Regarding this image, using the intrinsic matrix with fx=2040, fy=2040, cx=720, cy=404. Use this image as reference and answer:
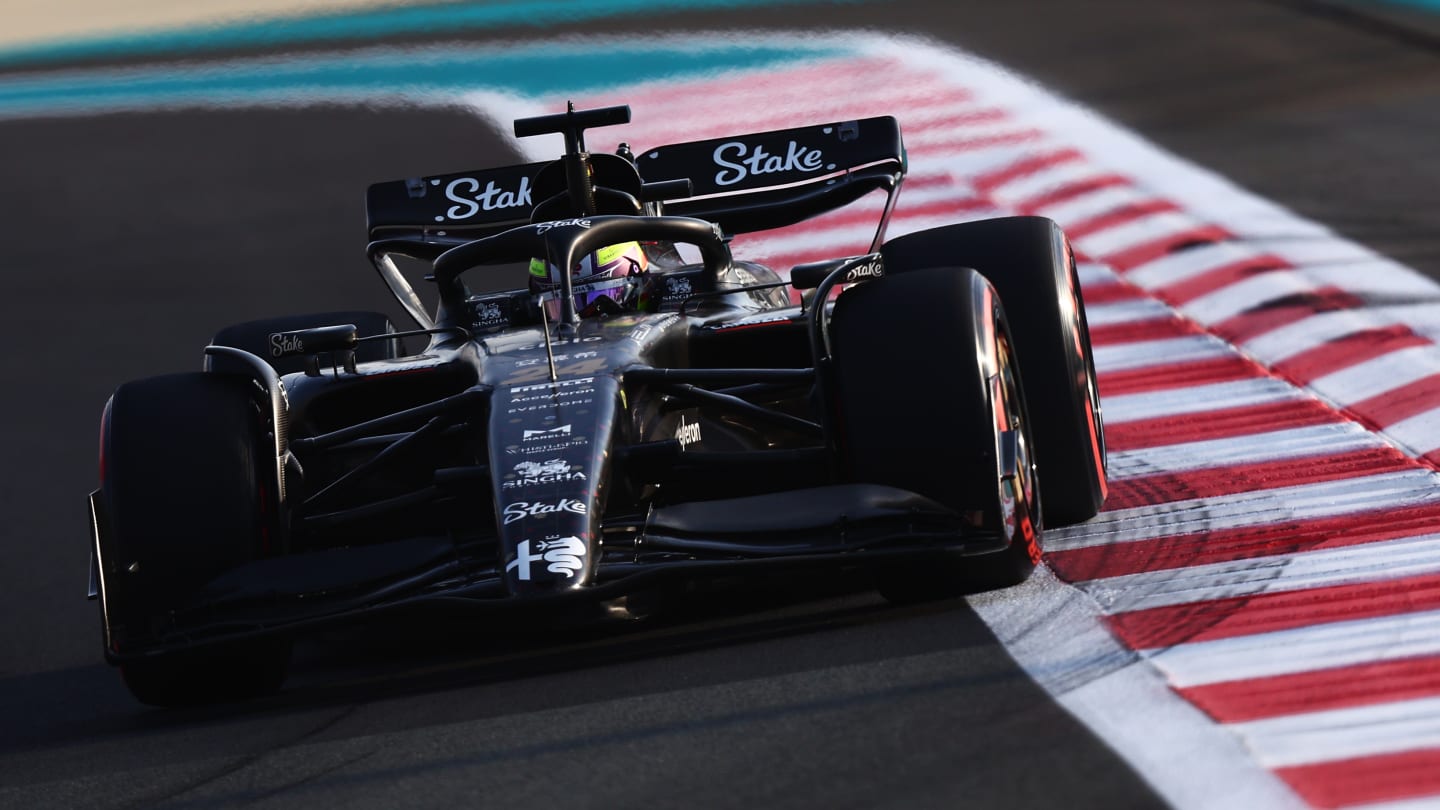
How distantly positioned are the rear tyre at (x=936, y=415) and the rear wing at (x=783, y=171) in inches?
107

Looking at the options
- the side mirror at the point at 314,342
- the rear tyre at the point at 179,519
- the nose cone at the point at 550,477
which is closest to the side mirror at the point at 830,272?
the nose cone at the point at 550,477

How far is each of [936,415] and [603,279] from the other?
6.84 feet

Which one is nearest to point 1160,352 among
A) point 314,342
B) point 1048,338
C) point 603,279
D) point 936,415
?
point 1048,338

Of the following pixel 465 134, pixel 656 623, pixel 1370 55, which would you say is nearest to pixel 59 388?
pixel 465 134

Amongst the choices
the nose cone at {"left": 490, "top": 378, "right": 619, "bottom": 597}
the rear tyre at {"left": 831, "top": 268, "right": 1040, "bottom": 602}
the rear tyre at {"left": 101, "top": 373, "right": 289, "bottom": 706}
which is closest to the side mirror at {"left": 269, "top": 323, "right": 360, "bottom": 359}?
the rear tyre at {"left": 101, "top": 373, "right": 289, "bottom": 706}

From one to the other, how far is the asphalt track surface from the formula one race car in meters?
0.26

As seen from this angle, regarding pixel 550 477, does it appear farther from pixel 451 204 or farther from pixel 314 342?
pixel 451 204

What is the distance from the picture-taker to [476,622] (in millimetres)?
5316

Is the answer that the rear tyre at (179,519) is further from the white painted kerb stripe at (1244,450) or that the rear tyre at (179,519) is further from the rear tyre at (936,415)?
the white painted kerb stripe at (1244,450)

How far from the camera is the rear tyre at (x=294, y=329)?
8438 millimetres

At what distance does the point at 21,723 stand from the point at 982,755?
10.6 ft

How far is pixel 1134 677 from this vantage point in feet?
14.8

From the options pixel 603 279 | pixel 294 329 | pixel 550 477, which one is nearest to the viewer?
pixel 550 477

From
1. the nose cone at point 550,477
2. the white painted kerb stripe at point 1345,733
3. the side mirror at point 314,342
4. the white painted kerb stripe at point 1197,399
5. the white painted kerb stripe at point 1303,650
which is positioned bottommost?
the white painted kerb stripe at point 1197,399
